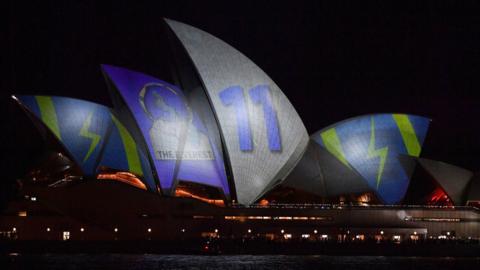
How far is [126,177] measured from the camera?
7050cm

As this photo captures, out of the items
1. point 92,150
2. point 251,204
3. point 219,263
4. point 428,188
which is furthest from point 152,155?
point 428,188

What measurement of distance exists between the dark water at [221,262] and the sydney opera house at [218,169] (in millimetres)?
6653

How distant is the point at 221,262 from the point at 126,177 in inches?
617

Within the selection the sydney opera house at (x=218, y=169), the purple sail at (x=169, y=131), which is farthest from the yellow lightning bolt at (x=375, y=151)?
the purple sail at (x=169, y=131)

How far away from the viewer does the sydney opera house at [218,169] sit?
6775cm

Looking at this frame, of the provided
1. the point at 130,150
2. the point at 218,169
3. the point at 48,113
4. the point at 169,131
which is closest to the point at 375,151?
the point at 218,169

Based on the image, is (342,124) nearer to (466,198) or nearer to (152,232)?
(466,198)

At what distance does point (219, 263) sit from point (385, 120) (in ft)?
72.6

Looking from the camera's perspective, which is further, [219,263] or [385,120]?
[385,120]

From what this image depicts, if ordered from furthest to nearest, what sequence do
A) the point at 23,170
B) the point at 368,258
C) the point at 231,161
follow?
1. the point at 23,170
2. the point at 231,161
3. the point at 368,258

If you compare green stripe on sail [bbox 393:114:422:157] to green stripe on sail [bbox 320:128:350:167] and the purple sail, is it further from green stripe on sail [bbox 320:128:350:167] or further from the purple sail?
the purple sail

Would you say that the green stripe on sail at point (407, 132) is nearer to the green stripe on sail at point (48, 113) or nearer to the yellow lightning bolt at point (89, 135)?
the yellow lightning bolt at point (89, 135)

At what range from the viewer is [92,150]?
67.9m

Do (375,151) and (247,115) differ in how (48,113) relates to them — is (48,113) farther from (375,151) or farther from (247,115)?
(375,151)
